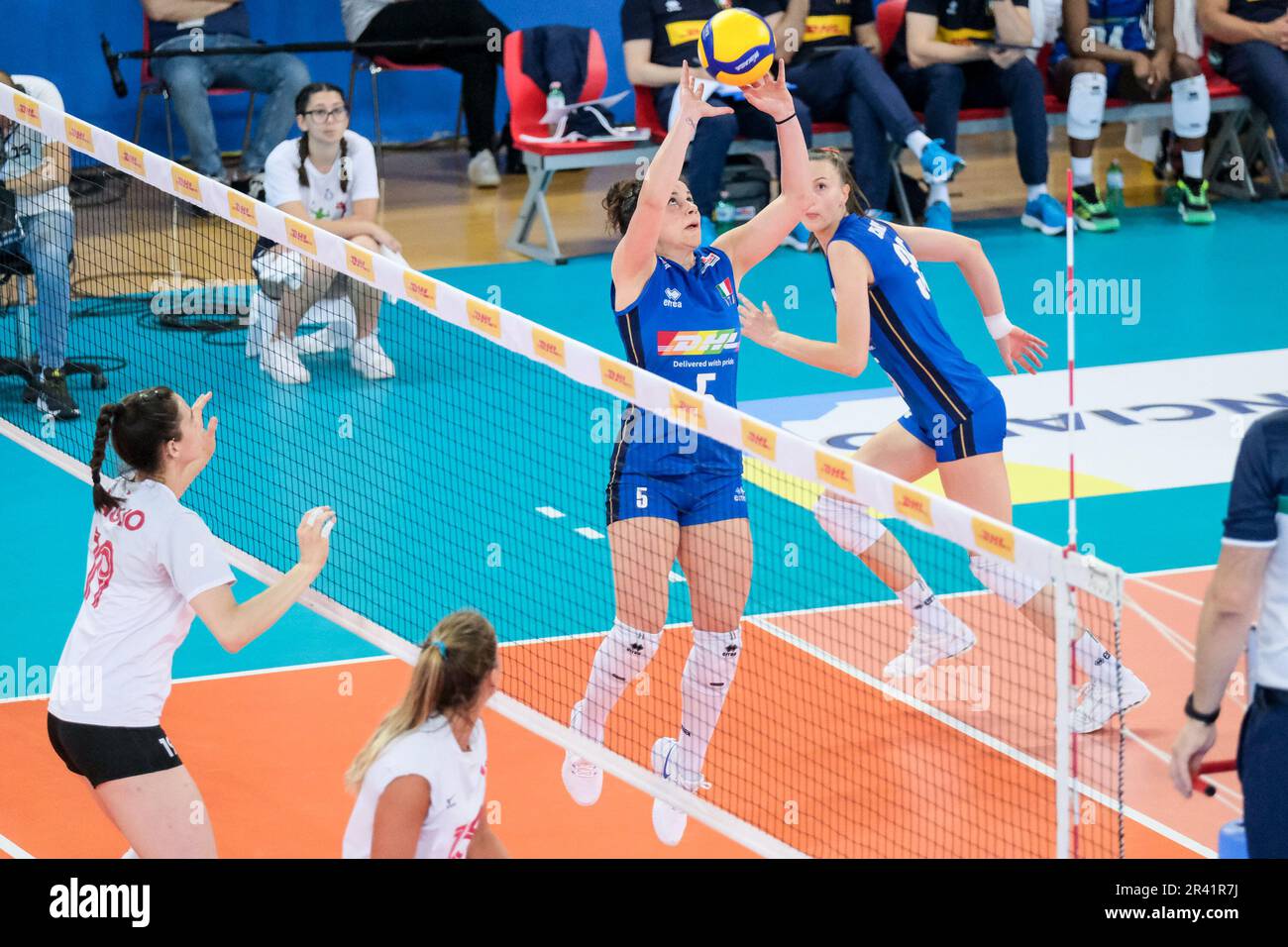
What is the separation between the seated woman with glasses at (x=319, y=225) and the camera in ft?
36.6

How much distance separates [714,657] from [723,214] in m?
8.98

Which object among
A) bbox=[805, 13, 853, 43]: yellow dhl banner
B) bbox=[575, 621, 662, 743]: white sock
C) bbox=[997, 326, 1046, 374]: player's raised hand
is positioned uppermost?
bbox=[805, 13, 853, 43]: yellow dhl banner

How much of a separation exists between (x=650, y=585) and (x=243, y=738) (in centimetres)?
198

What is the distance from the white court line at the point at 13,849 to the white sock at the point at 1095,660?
3823 mm

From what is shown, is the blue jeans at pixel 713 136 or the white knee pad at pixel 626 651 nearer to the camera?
the white knee pad at pixel 626 651

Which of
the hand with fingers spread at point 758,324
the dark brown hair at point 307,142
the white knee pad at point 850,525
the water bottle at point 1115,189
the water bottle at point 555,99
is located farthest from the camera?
the water bottle at point 1115,189

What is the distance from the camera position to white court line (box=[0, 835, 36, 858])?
5.93 metres

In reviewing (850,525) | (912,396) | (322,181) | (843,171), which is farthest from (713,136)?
(850,525)

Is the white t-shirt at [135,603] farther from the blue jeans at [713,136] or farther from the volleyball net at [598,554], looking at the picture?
the blue jeans at [713,136]

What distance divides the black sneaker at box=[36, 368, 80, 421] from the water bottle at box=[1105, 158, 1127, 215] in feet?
31.5

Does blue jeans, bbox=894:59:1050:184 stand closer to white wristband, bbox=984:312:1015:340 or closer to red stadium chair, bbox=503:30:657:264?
red stadium chair, bbox=503:30:657:264

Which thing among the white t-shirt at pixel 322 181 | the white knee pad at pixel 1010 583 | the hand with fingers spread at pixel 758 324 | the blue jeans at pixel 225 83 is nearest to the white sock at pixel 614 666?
the hand with fingers spread at pixel 758 324

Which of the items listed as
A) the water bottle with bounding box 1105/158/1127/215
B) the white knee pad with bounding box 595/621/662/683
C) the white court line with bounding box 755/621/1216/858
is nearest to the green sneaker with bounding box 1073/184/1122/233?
the water bottle with bounding box 1105/158/1127/215
